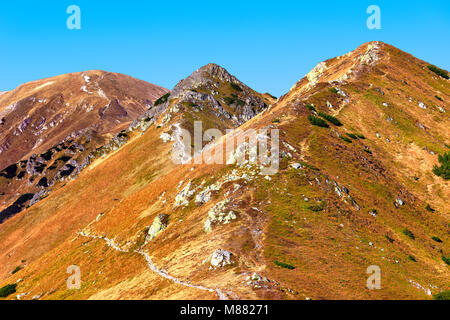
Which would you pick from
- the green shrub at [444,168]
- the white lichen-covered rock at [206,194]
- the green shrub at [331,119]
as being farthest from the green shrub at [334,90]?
the white lichen-covered rock at [206,194]

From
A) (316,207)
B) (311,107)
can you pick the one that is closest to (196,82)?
(311,107)

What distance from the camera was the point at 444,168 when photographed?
6744 cm

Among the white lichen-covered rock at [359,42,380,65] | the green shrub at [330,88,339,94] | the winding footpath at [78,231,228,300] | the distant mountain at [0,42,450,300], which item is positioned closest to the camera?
the winding footpath at [78,231,228,300]

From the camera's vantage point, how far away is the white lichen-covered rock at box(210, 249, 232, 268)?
35.8 m

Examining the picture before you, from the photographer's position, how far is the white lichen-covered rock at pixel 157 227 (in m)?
55.5

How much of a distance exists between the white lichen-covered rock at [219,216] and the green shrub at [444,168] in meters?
44.6

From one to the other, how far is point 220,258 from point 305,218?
44.8 ft

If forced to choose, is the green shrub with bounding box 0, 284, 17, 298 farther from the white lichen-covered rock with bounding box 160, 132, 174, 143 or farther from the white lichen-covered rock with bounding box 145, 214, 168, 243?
the white lichen-covered rock with bounding box 160, 132, 174, 143

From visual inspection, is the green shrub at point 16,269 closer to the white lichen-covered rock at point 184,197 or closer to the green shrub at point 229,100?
the white lichen-covered rock at point 184,197

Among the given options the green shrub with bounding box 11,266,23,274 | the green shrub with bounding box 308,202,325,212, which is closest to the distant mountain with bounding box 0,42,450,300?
the green shrub with bounding box 308,202,325,212

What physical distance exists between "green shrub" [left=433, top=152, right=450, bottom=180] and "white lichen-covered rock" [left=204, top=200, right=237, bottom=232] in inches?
1757

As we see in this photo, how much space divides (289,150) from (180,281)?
31.3m
